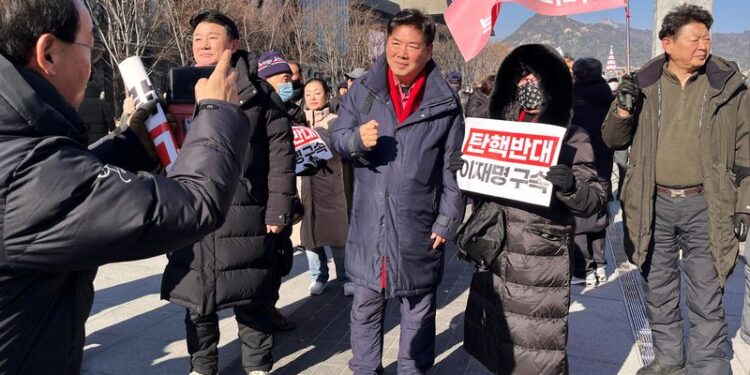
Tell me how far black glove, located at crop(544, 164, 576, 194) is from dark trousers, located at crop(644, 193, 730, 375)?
1.14 metres

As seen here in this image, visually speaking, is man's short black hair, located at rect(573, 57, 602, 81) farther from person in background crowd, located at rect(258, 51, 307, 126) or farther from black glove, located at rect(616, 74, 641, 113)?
person in background crowd, located at rect(258, 51, 307, 126)

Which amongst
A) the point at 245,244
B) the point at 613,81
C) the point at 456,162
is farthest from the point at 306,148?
the point at 613,81

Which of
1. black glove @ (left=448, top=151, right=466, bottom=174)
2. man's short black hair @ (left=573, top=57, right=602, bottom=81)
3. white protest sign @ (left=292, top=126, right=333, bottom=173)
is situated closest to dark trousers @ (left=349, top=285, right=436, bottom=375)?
black glove @ (left=448, top=151, right=466, bottom=174)

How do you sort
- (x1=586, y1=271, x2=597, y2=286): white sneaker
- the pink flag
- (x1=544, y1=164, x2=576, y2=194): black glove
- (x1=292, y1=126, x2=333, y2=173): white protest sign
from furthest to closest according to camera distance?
(x1=586, y1=271, x2=597, y2=286): white sneaker
(x1=292, y1=126, x2=333, y2=173): white protest sign
the pink flag
(x1=544, y1=164, x2=576, y2=194): black glove

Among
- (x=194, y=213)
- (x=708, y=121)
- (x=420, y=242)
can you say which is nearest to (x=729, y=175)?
(x=708, y=121)

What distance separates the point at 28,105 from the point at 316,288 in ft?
13.1

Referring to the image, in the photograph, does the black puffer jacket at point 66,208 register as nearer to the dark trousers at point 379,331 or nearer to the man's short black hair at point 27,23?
the man's short black hair at point 27,23

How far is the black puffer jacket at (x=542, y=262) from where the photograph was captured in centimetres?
274

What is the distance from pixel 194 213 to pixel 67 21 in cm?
51

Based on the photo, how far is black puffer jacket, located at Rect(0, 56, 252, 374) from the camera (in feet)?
3.67

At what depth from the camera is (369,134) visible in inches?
110

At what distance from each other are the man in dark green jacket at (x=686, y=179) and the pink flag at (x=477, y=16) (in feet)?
2.40

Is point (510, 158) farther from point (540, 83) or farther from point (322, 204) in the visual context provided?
point (322, 204)

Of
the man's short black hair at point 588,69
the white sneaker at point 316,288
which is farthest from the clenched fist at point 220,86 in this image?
the man's short black hair at point 588,69
